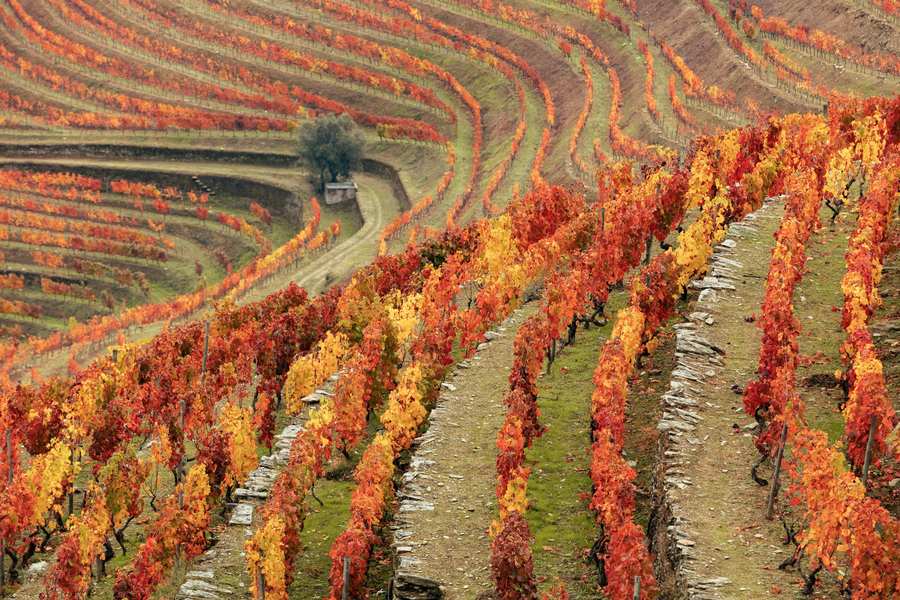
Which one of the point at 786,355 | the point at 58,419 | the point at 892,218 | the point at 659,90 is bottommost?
the point at 58,419

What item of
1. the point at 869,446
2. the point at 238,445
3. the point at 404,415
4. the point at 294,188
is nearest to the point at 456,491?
the point at 404,415

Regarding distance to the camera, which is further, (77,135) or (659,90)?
(77,135)

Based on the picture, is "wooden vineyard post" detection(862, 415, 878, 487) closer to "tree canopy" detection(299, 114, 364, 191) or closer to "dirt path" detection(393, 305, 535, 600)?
"dirt path" detection(393, 305, 535, 600)

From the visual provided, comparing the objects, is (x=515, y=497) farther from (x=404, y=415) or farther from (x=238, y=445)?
(x=238, y=445)

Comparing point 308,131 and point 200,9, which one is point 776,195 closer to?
point 308,131

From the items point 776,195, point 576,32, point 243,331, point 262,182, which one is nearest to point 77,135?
point 262,182

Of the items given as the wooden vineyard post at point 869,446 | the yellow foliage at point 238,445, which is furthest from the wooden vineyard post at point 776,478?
the yellow foliage at point 238,445

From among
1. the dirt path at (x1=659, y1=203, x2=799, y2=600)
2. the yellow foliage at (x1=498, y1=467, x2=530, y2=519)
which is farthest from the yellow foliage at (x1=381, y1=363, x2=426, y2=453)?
the dirt path at (x1=659, y1=203, x2=799, y2=600)
